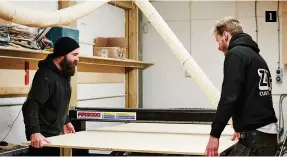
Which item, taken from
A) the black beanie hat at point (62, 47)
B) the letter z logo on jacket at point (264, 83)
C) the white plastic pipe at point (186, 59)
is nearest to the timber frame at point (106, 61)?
the black beanie hat at point (62, 47)

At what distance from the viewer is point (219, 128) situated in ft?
8.29

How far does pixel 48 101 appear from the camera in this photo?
3520 millimetres

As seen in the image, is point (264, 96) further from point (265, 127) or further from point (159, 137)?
point (159, 137)

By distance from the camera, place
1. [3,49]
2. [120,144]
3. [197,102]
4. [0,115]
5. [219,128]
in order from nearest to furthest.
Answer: [219,128] < [120,144] < [3,49] < [0,115] < [197,102]

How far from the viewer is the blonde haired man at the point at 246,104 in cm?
253

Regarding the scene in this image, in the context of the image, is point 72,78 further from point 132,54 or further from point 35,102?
point 132,54

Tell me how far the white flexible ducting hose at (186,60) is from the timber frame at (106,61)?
1194mm

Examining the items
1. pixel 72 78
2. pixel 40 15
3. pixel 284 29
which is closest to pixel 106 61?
pixel 72 78

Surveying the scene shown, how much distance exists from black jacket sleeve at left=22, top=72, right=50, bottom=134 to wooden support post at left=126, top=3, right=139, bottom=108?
3518 millimetres

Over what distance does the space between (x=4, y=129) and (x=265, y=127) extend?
2.67 metres

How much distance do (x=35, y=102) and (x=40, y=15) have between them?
707mm

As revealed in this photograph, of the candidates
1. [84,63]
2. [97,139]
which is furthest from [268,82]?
[84,63]

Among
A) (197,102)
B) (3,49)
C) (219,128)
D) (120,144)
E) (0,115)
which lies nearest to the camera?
(219,128)

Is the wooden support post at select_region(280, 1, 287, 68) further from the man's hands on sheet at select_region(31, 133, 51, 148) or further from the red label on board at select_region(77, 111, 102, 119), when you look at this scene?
the man's hands on sheet at select_region(31, 133, 51, 148)
